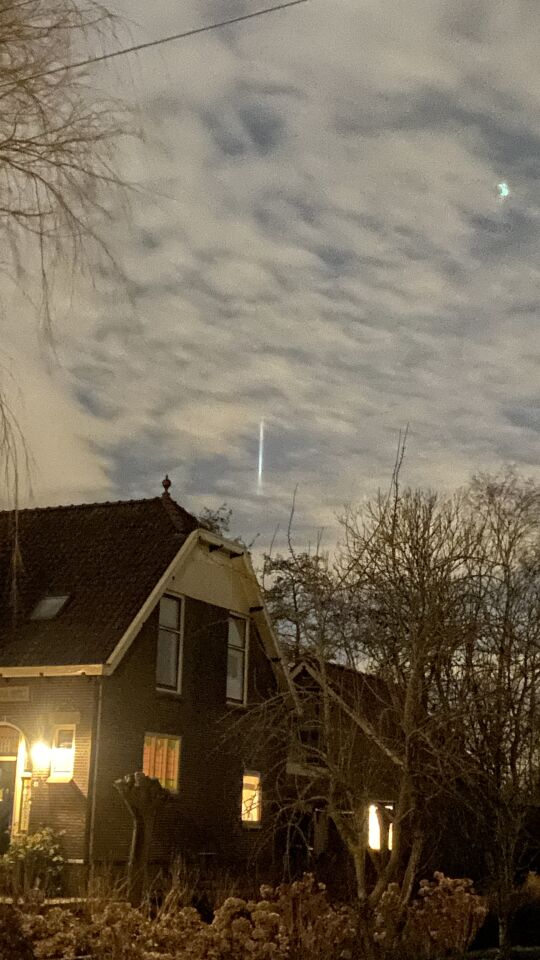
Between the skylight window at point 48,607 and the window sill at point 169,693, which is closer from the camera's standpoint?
the skylight window at point 48,607

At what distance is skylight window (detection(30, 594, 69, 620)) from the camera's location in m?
22.4

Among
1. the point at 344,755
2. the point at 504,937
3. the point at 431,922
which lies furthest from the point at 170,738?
the point at 344,755

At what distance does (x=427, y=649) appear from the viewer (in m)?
15.4

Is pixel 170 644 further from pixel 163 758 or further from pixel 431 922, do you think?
pixel 431 922

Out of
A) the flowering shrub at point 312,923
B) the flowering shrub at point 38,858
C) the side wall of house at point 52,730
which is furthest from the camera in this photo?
the side wall of house at point 52,730

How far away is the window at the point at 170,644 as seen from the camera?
76.0 feet

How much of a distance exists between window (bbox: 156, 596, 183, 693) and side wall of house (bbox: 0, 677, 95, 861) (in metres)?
2.59

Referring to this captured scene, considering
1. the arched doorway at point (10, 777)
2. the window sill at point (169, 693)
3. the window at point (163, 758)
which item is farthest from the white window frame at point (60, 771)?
the window sill at point (169, 693)

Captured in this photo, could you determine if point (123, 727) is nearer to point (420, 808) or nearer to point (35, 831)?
point (35, 831)

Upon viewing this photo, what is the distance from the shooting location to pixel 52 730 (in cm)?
2083

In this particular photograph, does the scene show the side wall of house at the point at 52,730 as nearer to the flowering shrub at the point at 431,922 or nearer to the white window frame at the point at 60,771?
the white window frame at the point at 60,771

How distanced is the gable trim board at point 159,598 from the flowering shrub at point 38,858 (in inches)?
110

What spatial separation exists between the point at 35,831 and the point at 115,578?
5.06 m

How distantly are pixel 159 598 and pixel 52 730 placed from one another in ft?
10.7
